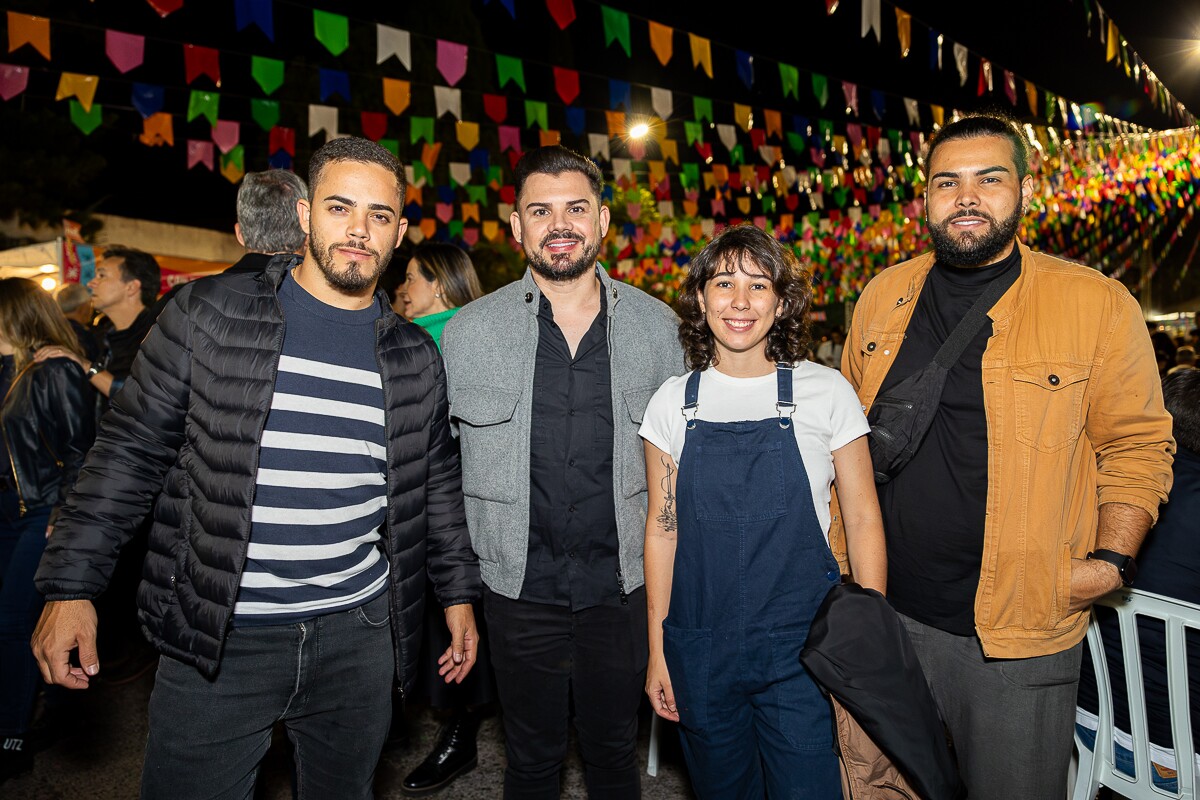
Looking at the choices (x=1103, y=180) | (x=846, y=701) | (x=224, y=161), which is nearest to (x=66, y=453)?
(x=846, y=701)

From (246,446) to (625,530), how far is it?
4.11 feet

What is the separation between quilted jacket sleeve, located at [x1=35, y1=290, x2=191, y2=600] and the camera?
1903mm

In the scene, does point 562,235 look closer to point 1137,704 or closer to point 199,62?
point 1137,704

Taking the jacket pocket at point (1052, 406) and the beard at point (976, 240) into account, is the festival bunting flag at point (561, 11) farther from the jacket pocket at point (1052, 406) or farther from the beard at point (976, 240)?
the jacket pocket at point (1052, 406)

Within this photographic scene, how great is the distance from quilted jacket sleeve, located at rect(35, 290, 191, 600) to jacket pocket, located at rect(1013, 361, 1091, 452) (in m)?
2.48

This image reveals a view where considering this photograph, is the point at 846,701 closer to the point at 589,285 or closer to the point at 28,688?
the point at 589,285

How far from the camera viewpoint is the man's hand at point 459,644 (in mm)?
2514

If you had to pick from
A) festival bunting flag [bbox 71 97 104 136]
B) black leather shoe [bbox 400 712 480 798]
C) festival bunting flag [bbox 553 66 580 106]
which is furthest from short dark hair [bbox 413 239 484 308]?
festival bunting flag [bbox 71 97 104 136]

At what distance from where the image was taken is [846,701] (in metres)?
1.98

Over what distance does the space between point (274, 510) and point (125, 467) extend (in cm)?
41

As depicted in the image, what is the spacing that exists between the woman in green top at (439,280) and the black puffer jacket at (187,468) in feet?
6.28

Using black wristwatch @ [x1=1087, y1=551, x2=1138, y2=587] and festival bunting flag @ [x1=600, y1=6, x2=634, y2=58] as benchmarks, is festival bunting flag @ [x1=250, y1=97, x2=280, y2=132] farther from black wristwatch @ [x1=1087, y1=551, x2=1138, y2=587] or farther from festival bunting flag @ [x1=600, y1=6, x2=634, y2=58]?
black wristwatch @ [x1=1087, y1=551, x2=1138, y2=587]

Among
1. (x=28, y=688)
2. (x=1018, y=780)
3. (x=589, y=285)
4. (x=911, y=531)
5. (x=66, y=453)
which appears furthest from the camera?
(x=66, y=453)

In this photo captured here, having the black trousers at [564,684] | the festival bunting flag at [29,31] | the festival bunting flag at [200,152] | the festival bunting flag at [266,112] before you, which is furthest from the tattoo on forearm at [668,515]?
the festival bunting flag at [200,152]
